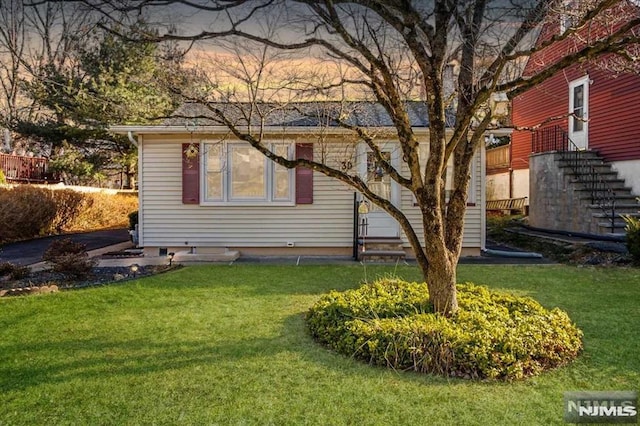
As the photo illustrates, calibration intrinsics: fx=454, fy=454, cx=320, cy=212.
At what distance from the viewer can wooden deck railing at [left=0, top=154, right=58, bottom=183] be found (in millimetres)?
17375

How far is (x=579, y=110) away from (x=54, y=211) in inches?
656

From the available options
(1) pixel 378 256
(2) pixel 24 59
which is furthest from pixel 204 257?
(2) pixel 24 59

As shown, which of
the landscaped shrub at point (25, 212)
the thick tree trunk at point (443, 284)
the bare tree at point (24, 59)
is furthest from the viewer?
the bare tree at point (24, 59)

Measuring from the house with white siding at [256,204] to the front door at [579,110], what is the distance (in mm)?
5880

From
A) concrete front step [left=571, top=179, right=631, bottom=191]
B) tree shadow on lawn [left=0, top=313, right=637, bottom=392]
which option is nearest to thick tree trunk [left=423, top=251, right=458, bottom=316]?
tree shadow on lawn [left=0, top=313, right=637, bottom=392]

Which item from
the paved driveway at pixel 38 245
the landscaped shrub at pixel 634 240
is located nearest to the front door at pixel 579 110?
the landscaped shrub at pixel 634 240

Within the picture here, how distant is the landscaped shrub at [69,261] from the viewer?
23.7 feet

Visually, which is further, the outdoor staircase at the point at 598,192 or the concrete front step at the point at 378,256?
the outdoor staircase at the point at 598,192

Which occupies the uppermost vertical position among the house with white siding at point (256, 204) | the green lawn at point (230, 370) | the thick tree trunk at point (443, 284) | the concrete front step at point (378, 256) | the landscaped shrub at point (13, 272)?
the house with white siding at point (256, 204)

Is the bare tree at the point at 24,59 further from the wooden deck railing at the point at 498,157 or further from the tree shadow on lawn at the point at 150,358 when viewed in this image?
the wooden deck railing at the point at 498,157

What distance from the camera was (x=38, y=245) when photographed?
482 inches

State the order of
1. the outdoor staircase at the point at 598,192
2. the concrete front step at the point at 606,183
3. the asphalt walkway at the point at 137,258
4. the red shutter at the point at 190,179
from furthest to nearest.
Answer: the concrete front step at the point at 606,183 < the outdoor staircase at the point at 598,192 < the red shutter at the point at 190,179 < the asphalt walkway at the point at 137,258

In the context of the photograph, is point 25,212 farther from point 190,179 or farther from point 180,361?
point 180,361

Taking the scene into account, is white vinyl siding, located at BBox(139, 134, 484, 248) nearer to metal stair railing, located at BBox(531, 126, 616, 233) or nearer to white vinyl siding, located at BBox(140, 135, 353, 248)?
white vinyl siding, located at BBox(140, 135, 353, 248)
